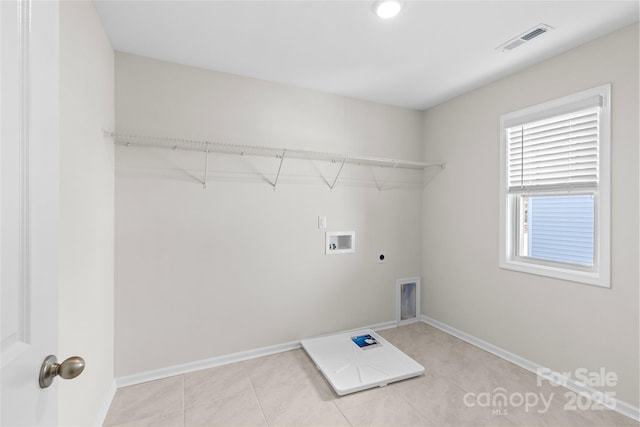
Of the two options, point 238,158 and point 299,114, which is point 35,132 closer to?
point 238,158

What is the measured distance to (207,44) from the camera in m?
2.07

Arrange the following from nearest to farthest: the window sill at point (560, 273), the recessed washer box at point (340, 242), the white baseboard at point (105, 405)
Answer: the white baseboard at point (105, 405) < the window sill at point (560, 273) < the recessed washer box at point (340, 242)

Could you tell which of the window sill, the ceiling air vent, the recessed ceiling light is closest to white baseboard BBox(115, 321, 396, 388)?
the window sill

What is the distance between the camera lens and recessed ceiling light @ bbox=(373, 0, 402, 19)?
1626 millimetres

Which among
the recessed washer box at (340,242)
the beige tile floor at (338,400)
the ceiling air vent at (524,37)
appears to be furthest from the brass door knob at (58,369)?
the ceiling air vent at (524,37)

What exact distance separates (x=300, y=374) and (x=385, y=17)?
2.55 m

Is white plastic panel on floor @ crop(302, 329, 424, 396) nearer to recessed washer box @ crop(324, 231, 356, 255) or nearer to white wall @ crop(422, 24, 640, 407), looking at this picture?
recessed washer box @ crop(324, 231, 356, 255)

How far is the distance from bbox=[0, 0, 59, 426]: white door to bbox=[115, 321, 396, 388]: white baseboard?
1.79 metres

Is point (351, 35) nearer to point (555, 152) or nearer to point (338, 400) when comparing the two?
point (555, 152)

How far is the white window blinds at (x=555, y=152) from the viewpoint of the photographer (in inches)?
80.8

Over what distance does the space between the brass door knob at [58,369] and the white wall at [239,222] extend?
1.70 metres

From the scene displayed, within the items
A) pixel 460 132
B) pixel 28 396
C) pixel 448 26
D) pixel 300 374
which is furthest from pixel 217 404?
pixel 460 132

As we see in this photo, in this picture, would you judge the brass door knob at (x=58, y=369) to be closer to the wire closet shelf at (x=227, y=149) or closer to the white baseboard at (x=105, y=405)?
the white baseboard at (x=105, y=405)

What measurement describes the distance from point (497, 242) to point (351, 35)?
212cm
